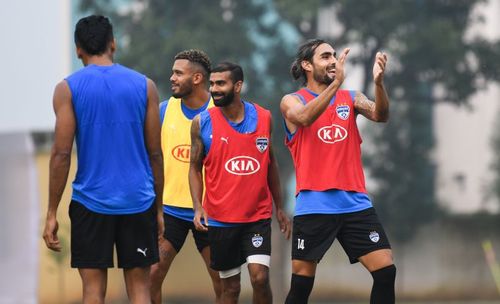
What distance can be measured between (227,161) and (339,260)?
24.5m

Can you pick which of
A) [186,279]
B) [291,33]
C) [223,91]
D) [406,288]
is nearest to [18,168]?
[186,279]

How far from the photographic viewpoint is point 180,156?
A: 10797 millimetres

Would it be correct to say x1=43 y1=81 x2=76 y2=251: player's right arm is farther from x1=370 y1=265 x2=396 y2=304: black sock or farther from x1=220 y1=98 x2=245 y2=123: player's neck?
x1=370 y1=265 x2=396 y2=304: black sock

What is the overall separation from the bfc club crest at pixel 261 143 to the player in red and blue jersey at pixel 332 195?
37cm

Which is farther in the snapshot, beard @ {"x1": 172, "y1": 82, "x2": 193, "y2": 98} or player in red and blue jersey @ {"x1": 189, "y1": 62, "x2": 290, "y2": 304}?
beard @ {"x1": 172, "y1": 82, "x2": 193, "y2": 98}

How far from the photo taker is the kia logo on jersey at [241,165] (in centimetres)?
1003

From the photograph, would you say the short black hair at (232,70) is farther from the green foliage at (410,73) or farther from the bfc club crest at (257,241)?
the green foliage at (410,73)

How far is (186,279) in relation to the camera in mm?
33812

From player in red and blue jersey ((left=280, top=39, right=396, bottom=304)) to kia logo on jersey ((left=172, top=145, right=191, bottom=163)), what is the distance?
1263mm

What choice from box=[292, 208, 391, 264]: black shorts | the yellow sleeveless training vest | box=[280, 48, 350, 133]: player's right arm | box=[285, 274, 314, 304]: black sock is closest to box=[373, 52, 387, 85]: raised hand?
box=[280, 48, 350, 133]: player's right arm

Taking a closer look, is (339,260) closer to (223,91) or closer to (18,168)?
(18,168)

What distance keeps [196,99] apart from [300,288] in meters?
1.99

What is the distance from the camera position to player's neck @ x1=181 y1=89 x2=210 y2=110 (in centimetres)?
1086

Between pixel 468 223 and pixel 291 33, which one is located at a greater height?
pixel 291 33
